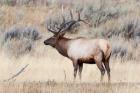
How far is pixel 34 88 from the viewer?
15094 millimetres

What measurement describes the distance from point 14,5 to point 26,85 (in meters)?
17.7

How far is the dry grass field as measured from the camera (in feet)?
52.5

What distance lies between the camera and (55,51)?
22344 millimetres

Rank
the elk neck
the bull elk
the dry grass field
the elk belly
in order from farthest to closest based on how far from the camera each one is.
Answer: the elk neck, the elk belly, the bull elk, the dry grass field

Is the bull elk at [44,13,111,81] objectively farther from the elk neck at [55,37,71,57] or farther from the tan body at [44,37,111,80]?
the elk neck at [55,37,71,57]

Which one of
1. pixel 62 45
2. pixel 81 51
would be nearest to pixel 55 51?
pixel 62 45

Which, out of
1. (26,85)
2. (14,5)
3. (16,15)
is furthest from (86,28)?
Answer: (26,85)

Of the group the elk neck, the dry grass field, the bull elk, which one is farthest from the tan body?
the dry grass field

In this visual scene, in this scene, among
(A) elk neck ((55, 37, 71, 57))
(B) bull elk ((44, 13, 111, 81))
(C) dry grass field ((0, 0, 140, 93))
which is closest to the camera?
(C) dry grass field ((0, 0, 140, 93))

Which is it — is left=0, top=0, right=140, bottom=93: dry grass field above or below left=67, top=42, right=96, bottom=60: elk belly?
below

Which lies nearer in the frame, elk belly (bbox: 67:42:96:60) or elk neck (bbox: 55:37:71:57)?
elk belly (bbox: 67:42:96:60)

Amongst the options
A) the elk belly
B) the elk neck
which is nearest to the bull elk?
the elk belly

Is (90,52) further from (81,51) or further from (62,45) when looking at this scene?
(62,45)

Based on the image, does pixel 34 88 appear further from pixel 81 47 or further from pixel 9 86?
pixel 81 47
